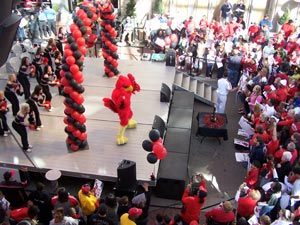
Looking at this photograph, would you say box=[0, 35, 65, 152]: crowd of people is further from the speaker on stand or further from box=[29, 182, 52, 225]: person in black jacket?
the speaker on stand

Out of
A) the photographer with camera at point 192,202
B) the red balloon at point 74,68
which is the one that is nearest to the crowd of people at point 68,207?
the photographer with camera at point 192,202

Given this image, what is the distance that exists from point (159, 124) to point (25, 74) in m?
3.89

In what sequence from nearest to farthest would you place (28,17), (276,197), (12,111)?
1. (276,197)
2. (12,111)
3. (28,17)

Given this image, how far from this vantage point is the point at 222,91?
1013 cm

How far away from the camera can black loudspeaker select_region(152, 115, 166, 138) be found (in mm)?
8961

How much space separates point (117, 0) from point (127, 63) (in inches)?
204

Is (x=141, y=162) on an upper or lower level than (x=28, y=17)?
lower

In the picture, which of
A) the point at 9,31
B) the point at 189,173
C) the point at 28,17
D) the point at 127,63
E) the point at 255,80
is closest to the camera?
the point at 9,31

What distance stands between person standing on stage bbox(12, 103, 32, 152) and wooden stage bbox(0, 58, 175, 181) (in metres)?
0.19

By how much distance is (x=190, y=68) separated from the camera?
13469mm

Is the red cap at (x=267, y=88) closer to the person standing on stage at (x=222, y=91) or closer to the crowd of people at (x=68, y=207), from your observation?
the person standing on stage at (x=222, y=91)

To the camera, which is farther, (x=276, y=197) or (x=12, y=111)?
(x=12, y=111)

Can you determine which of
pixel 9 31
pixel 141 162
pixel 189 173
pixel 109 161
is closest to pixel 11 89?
pixel 109 161

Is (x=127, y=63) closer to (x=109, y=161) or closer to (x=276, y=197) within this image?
(x=109, y=161)
